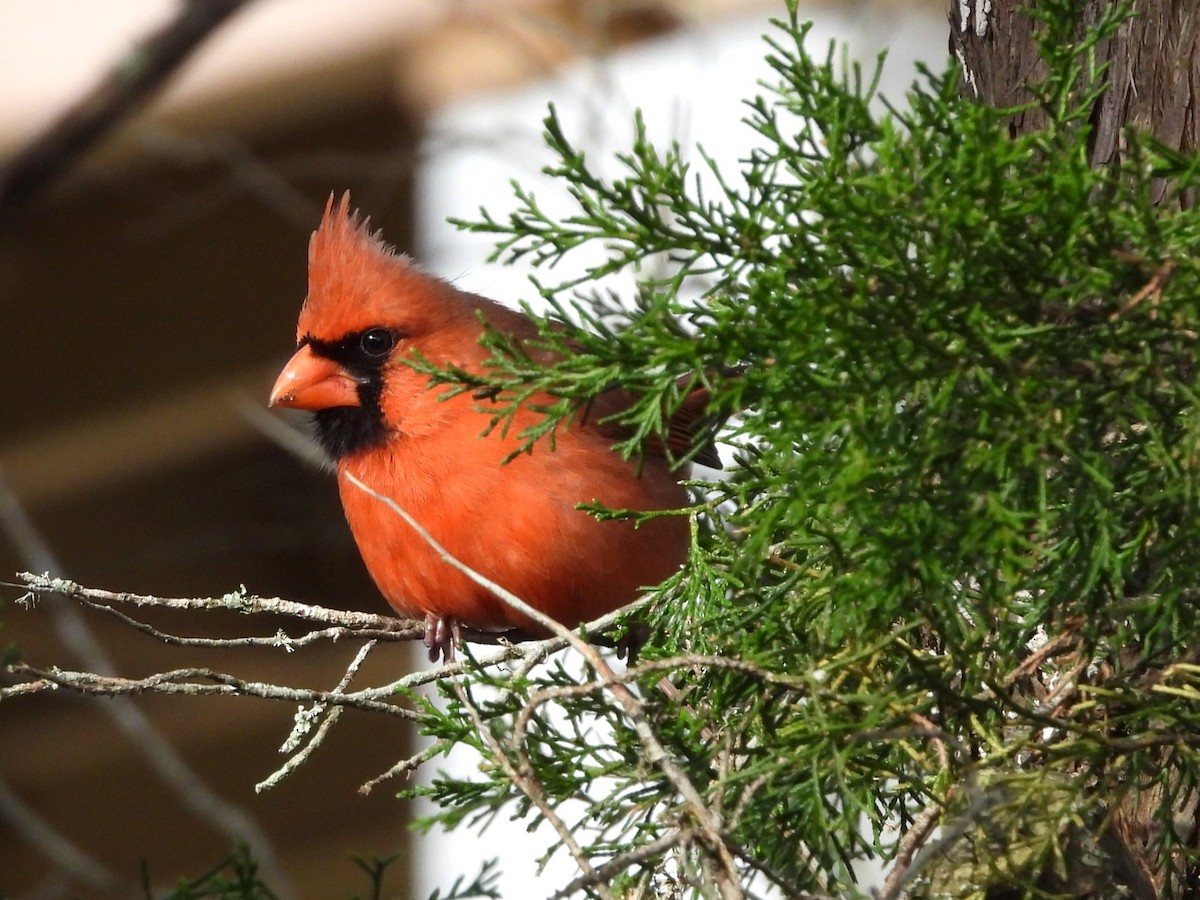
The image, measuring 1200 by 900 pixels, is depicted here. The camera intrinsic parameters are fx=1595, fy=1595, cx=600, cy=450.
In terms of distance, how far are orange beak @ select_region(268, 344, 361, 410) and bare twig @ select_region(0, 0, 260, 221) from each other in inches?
42.9

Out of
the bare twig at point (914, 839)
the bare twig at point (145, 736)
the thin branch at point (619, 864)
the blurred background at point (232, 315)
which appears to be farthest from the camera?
the blurred background at point (232, 315)

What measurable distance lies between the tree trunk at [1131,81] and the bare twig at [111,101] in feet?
5.68

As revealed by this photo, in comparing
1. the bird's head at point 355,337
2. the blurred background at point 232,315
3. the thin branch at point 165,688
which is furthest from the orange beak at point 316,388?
the blurred background at point 232,315

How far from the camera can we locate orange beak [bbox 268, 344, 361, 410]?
2400mm

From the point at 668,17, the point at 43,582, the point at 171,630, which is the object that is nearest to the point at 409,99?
the point at 668,17

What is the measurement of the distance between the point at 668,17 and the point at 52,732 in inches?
105

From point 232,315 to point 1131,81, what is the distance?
3125 mm

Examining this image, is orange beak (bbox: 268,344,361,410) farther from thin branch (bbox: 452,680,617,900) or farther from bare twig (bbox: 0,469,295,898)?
thin branch (bbox: 452,680,617,900)

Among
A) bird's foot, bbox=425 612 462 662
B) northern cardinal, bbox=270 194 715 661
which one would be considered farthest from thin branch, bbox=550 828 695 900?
bird's foot, bbox=425 612 462 662

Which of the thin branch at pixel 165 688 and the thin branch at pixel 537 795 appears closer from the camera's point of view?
the thin branch at pixel 537 795

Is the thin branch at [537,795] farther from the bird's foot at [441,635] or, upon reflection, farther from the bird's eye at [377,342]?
the bird's eye at [377,342]

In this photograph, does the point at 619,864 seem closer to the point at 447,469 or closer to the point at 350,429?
the point at 447,469

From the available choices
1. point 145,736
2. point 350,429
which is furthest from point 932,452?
point 145,736

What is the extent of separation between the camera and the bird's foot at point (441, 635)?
2.28 metres
